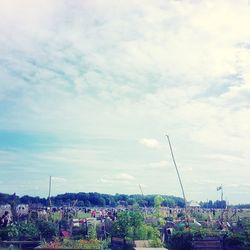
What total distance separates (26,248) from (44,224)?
259 inches

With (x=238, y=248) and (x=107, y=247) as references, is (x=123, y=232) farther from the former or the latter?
(x=238, y=248)

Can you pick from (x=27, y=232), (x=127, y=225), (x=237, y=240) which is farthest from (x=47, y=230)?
(x=237, y=240)

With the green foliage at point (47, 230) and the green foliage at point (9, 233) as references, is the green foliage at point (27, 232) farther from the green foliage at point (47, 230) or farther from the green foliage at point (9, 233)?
the green foliage at point (47, 230)

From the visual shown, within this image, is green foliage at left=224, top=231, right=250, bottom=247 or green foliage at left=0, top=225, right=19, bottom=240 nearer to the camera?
green foliage at left=224, top=231, right=250, bottom=247

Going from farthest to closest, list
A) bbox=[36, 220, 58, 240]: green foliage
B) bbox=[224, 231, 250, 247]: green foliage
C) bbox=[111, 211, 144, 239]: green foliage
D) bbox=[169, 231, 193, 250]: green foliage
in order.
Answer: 1. bbox=[36, 220, 58, 240]: green foliage
2. bbox=[111, 211, 144, 239]: green foliage
3. bbox=[169, 231, 193, 250]: green foliage
4. bbox=[224, 231, 250, 247]: green foliage

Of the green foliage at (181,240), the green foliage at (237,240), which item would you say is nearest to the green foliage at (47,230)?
the green foliage at (181,240)

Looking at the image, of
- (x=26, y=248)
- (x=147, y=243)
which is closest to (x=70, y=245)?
(x=26, y=248)

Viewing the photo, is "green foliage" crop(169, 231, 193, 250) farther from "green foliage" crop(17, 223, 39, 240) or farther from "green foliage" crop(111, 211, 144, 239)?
"green foliage" crop(17, 223, 39, 240)

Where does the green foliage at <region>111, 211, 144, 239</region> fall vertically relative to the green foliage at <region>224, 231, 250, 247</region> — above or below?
above

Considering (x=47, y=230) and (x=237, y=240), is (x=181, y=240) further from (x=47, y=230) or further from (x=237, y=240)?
(x=47, y=230)

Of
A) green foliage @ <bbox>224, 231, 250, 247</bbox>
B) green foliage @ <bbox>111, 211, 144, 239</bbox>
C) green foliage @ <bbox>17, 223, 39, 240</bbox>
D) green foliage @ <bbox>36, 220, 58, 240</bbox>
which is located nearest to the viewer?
green foliage @ <bbox>224, 231, 250, 247</bbox>

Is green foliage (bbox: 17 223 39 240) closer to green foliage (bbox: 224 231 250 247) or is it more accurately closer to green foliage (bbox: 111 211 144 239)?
green foliage (bbox: 111 211 144 239)

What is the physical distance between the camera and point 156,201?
83.3ft

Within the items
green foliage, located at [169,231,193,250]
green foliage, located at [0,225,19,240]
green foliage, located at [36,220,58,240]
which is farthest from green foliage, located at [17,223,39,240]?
green foliage, located at [169,231,193,250]
